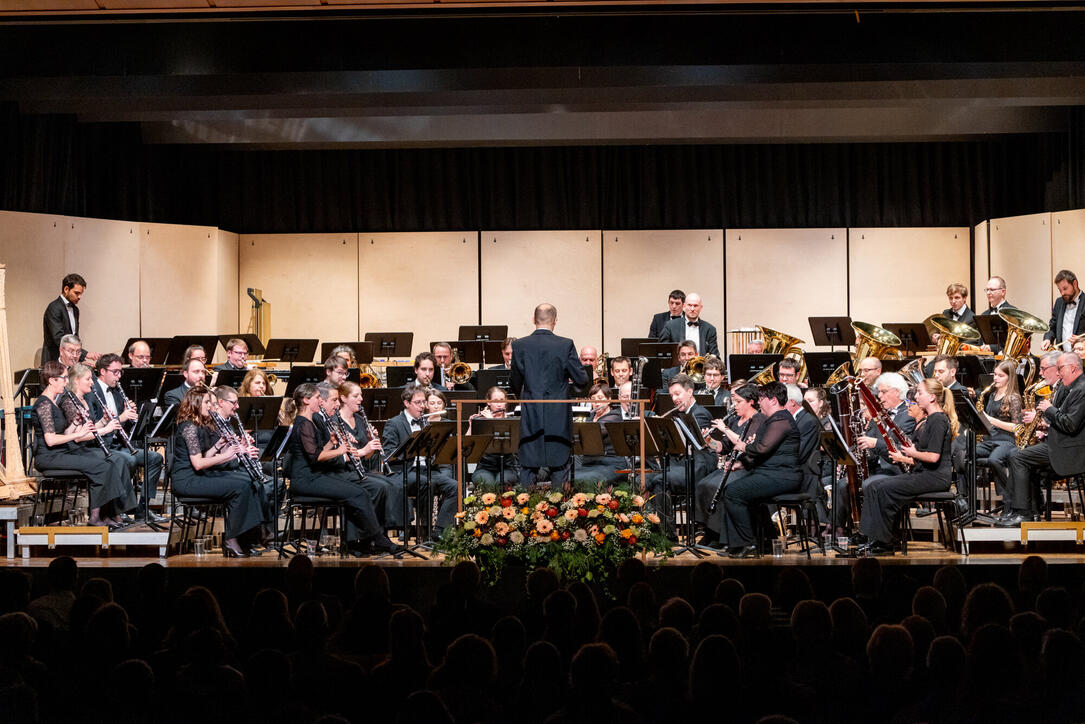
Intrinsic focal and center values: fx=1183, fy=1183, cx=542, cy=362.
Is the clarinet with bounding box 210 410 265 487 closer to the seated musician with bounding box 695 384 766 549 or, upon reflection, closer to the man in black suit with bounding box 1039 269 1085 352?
the seated musician with bounding box 695 384 766 549

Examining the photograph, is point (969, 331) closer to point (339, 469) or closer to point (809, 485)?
point (809, 485)

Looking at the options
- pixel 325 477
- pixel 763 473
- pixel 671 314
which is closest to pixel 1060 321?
pixel 671 314

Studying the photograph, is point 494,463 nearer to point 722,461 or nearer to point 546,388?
point 546,388

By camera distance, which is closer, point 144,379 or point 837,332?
point 144,379

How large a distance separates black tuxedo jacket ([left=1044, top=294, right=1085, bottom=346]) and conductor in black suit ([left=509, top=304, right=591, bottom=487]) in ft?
16.1

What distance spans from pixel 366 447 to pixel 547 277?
651 cm

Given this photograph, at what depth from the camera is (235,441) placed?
735 cm

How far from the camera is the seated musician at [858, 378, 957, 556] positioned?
7.02 metres

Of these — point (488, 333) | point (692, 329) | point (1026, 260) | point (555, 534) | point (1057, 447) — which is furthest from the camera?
point (1026, 260)

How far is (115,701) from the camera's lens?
14.8 ft

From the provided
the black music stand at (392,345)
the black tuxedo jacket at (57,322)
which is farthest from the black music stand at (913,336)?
the black tuxedo jacket at (57,322)

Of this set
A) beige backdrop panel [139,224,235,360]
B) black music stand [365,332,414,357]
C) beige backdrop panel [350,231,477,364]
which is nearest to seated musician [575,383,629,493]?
black music stand [365,332,414,357]

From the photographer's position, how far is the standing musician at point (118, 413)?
806cm

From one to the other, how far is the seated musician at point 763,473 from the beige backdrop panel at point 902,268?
6750mm
